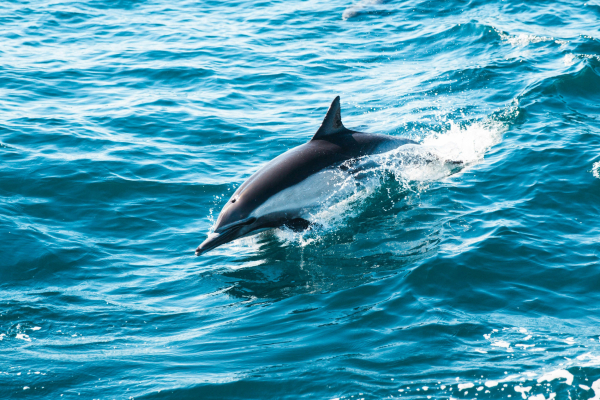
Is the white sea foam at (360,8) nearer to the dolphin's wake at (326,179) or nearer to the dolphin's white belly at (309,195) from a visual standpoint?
the dolphin's wake at (326,179)

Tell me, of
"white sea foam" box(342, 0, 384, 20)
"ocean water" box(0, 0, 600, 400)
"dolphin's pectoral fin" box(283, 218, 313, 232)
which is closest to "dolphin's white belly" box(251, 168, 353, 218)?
"dolphin's pectoral fin" box(283, 218, 313, 232)

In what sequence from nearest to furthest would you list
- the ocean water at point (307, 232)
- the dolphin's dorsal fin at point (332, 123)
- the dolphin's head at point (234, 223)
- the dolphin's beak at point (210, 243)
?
the ocean water at point (307, 232), the dolphin's beak at point (210, 243), the dolphin's head at point (234, 223), the dolphin's dorsal fin at point (332, 123)

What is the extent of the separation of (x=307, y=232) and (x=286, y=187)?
81cm

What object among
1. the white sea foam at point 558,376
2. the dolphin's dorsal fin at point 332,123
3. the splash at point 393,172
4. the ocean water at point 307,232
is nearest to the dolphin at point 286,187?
the dolphin's dorsal fin at point 332,123

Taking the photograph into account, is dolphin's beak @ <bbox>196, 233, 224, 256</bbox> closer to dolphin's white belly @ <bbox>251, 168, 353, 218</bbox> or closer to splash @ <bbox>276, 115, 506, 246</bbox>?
dolphin's white belly @ <bbox>251, 168, 353, 218</bbox>

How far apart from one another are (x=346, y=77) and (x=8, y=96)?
356 inches

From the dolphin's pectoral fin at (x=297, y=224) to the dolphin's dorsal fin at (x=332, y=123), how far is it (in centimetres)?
148

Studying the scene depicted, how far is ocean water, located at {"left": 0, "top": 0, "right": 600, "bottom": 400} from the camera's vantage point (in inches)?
272

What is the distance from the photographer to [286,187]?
398 inches

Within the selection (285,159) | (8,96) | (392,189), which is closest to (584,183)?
(392,189)

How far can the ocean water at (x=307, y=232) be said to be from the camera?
690 cm

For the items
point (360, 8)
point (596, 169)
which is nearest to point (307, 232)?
point (596, 169)

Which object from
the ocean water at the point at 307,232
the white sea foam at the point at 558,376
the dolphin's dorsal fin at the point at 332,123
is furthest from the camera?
the dolphin's dorsal fin at the point at 332,123

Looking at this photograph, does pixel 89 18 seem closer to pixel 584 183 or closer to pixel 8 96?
pixel 8 96
